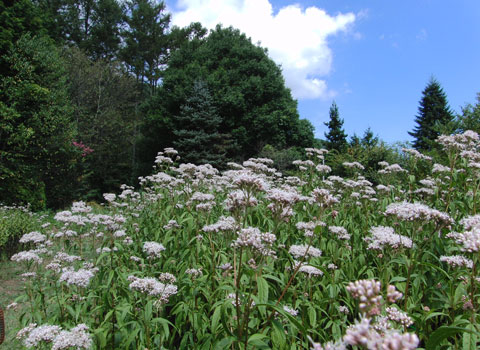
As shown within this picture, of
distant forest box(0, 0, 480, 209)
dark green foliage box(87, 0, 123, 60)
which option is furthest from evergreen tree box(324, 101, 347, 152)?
dark green foliage box(87, 0, 123, 60)

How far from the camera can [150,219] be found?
5.51 metres

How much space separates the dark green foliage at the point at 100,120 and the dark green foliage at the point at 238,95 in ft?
10.3

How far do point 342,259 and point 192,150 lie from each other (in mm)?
19355

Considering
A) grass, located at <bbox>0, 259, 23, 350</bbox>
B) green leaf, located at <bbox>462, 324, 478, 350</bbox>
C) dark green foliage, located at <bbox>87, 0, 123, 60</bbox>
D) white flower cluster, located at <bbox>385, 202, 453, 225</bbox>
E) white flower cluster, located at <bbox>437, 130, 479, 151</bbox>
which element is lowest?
grass, located at <bbox>0, 259, 23, 350</bbox>

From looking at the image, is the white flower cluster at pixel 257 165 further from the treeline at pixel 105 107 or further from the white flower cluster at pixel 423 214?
the treeline at pixel 105 107

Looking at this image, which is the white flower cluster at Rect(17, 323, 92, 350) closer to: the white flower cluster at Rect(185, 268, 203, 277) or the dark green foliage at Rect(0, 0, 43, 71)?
the white flower cluster at Rect(185, 268, 203, 277)

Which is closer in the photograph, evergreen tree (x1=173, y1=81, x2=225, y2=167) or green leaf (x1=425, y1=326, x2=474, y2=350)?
green leaf (x1=425, y1=326, x2=474, y2=350)

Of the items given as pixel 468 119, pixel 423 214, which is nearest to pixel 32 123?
pixel 423 214

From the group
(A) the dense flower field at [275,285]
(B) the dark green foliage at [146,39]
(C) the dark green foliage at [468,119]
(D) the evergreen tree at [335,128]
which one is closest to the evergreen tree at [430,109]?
(D) the evergreen tree at [335,128]

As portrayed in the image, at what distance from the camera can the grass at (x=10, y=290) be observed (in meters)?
5.37

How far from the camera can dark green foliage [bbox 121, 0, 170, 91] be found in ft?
115

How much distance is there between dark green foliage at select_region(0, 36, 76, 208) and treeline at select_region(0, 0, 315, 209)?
5 centimetres

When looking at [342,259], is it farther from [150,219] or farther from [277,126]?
[277,126]

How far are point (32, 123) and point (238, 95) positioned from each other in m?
15.0
